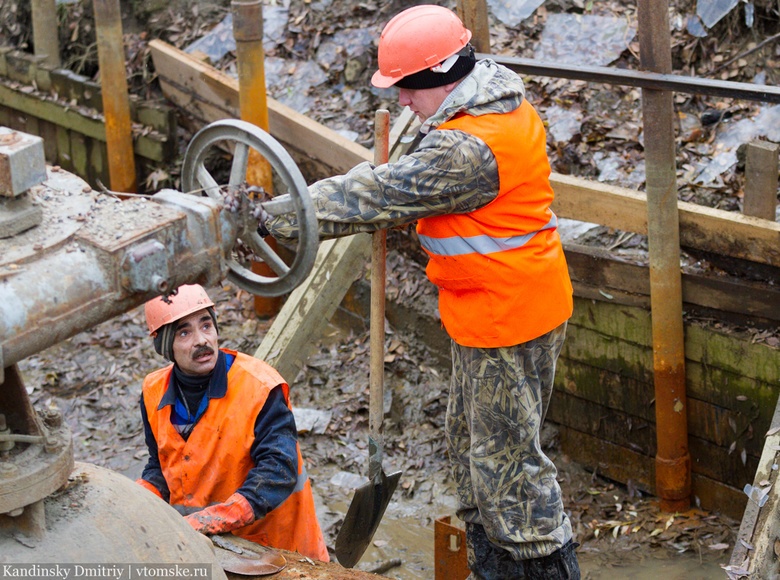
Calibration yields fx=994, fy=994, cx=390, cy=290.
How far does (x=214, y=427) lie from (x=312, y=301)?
1.47m

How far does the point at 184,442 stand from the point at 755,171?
288 centimetres

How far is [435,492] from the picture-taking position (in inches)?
221

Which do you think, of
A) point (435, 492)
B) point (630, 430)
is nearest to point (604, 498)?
point (630, 430)

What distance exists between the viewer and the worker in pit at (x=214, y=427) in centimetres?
386

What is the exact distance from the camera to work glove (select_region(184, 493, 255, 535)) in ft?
11.6

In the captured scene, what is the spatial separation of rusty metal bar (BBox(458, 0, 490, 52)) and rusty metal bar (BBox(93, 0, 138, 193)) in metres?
2.99

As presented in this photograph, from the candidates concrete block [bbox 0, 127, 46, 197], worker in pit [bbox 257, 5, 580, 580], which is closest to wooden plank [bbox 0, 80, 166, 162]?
worker in pit [bbox 257, 5, 580, 580]

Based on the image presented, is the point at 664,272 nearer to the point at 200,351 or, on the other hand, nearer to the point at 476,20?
the point at 476,20

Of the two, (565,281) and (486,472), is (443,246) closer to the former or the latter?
(565,281)

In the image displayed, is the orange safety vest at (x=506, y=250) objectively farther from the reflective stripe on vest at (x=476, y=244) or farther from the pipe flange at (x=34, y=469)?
the pipe flange at (x=34, y=469)

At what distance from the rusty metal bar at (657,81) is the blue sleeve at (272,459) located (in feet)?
7.41

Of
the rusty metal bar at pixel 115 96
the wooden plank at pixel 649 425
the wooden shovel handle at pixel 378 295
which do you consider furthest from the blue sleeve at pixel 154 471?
the rusty metal bar at pixel 115 96

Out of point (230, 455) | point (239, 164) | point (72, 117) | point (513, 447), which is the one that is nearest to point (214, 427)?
point (230, 455)

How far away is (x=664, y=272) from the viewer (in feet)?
16.1
